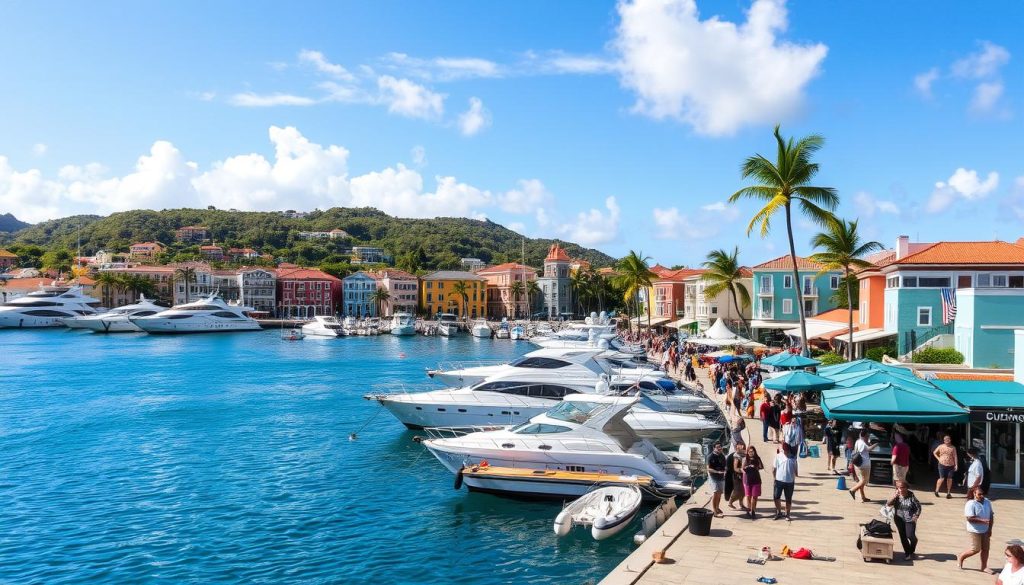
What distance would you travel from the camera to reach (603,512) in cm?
1844

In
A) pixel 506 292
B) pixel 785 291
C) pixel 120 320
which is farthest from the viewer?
pixel 506 292

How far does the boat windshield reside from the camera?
22944 millimetres

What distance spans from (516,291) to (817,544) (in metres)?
133

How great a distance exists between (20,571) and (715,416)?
24.4 meters

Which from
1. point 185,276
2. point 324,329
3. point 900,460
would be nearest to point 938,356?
point 900,460

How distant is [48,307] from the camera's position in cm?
12975

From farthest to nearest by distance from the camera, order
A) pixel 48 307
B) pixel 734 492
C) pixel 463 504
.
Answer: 1. pixel 48 307
2. pixel 463 504
3. pixel 734 492

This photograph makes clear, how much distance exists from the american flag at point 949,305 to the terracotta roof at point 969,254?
9.14 feet

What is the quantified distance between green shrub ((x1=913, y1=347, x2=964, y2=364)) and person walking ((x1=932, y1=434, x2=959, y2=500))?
57.9ft

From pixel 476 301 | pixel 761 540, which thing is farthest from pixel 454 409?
pixel 476 301

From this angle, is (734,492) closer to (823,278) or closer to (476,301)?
(823,278)

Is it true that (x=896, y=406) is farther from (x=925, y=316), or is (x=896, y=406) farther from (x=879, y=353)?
(x=879, y=353)

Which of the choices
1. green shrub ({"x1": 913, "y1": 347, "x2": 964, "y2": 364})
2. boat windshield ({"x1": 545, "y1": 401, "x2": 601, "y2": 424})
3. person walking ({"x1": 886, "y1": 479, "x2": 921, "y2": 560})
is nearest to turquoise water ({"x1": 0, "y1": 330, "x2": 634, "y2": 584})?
boat windshield ({"x1": 545, "y1": 401, "x2": 601, "y2": 424})

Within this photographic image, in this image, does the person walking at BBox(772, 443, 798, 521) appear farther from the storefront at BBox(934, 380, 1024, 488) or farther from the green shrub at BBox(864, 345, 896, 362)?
the green shrub at BBox(864, 345, 896, 362)
